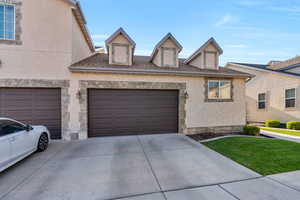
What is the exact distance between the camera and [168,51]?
806 cm

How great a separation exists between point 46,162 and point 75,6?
289 inches

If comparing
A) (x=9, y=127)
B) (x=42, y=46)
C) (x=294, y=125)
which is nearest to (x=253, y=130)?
(x=294, y=125)

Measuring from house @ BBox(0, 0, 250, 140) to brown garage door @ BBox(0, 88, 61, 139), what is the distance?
39 mm

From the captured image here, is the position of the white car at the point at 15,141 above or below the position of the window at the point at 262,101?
below

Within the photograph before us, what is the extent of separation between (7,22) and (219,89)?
457 inches

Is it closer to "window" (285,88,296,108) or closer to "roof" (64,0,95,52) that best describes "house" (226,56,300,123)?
"window" (285,88,296,108)

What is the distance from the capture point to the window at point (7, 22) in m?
6.14

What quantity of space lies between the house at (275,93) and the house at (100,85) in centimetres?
723

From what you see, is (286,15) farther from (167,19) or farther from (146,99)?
(146,99)

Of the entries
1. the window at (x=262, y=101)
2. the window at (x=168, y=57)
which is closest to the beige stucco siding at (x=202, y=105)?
the window at (x=168, y=57)

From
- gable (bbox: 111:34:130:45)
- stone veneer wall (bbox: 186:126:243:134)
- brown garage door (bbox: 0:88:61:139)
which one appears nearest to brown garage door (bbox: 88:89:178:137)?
stone veneer wall (bbox: 186:126:243:134)

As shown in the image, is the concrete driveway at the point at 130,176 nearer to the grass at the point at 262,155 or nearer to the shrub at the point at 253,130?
the grass at the point at 262,155

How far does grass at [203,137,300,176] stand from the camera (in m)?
3.78

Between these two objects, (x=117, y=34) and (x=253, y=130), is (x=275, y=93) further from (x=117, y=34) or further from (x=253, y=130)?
(x=117, y=34)
